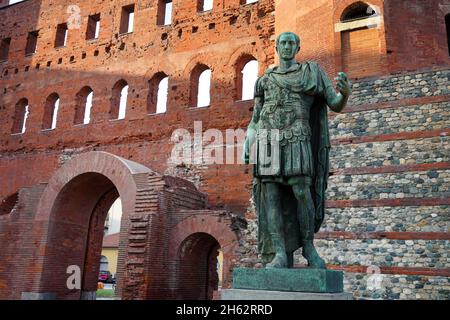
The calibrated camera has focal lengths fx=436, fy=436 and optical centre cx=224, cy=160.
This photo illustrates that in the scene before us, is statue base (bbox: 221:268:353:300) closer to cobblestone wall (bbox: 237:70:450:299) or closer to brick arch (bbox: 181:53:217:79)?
cobblestone wall (bbox: 237:70:450:299)

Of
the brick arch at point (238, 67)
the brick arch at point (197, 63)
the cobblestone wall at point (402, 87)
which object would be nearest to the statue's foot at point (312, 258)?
the cobblestone wall at point (402, 87)

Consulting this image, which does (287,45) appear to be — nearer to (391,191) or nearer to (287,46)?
(287,46)

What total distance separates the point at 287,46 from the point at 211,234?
8.00 m

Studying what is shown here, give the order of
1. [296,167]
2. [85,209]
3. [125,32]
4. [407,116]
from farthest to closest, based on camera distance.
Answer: [125,32] < [85,209] < [407,116] < [296,167]

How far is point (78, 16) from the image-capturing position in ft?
Result: 66.0

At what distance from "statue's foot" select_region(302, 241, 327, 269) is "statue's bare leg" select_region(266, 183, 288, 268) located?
0.20 m

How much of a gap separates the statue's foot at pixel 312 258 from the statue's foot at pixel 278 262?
0.21m

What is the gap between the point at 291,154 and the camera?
3.87 m

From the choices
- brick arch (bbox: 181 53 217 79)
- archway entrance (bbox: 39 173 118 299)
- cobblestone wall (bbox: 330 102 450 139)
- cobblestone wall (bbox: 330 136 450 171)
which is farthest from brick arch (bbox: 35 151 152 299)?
cobblestone wall (bbox: 330 102 450 139)

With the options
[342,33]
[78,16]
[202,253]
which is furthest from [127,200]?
[78,16]

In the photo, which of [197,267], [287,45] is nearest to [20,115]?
[197,267]

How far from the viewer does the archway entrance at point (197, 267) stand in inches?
472

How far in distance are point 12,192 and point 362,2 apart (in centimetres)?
1580

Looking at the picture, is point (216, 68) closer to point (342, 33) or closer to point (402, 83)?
point (342, 33)
